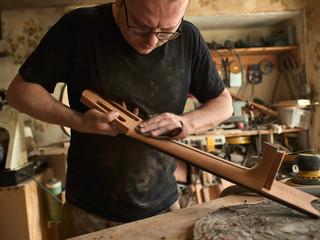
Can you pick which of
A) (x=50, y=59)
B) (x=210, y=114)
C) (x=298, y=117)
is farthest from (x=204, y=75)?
(x=298, y=117)

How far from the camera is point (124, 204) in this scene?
110cm

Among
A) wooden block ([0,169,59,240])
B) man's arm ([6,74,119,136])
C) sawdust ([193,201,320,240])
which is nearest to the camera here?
sawdust ([193,201,320,240])

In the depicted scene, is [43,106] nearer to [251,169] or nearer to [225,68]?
[251,169]

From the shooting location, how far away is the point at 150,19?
2.87ft

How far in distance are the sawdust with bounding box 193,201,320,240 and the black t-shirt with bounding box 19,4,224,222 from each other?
0.35 m

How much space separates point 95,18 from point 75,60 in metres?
0.19

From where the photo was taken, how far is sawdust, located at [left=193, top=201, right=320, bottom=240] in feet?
2.39

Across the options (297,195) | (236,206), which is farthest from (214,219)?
(297,195)

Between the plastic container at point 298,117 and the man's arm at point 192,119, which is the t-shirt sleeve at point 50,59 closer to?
the man's arm at point 192,119

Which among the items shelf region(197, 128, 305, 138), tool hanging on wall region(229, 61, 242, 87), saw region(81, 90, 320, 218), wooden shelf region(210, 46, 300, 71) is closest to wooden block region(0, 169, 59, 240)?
saw region(81, 90, 320, 218)

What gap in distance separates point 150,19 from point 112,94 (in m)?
0.33

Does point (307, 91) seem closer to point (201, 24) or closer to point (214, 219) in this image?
point (201, 24)

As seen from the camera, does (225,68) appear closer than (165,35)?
No

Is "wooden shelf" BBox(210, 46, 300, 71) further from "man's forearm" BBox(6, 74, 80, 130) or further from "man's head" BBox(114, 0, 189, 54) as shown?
"man's forearm" BBox(6, 74, 80, 130)
